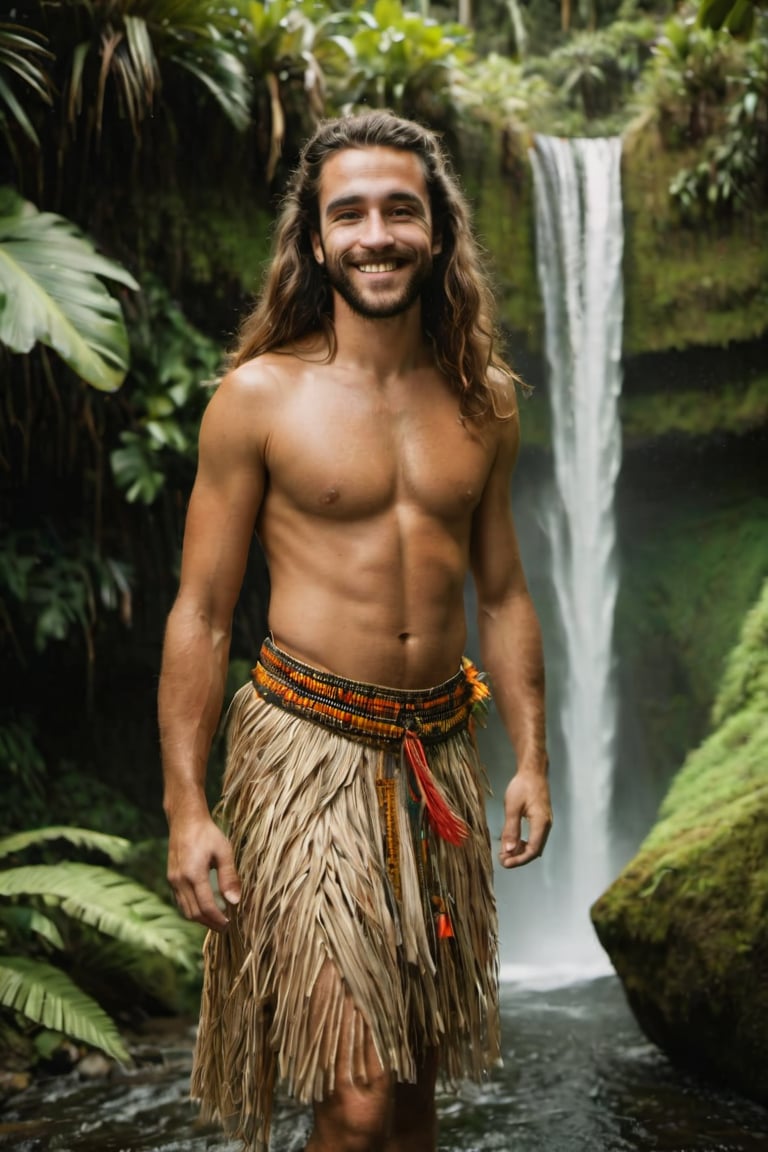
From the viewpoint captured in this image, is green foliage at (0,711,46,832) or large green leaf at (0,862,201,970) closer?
large green leaf at (0,862,201,970)

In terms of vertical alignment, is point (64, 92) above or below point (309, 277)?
above

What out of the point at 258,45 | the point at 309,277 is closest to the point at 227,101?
the point at 258,45

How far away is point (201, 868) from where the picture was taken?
230cm

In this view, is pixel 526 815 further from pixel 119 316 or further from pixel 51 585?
pixel 51 585

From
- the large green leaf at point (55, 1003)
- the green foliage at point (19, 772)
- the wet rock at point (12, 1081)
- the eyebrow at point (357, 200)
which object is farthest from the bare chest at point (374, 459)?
the green foliage at point (19, 772)

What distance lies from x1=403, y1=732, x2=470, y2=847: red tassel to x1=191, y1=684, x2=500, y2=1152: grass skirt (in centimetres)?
2

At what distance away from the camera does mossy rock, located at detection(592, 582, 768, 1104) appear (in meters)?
4.03

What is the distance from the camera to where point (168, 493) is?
6.32 metres

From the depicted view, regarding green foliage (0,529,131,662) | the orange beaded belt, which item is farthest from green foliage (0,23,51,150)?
the orange beaded belt

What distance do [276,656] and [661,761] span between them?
19.3ft

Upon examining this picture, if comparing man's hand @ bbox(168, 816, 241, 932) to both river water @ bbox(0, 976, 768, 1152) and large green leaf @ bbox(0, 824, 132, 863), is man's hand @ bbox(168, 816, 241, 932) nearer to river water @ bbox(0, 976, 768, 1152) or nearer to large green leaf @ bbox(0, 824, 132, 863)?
river water @ bbox(0, 976, 768, 1152)

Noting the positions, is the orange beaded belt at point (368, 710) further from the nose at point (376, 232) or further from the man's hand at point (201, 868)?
the nose at point (376, 232)

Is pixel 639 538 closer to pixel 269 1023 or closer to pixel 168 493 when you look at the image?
pixel 168 493

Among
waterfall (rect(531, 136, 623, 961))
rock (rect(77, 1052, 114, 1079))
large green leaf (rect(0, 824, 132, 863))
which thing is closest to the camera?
large green leaf (rect(0, 824, 132, 863))
